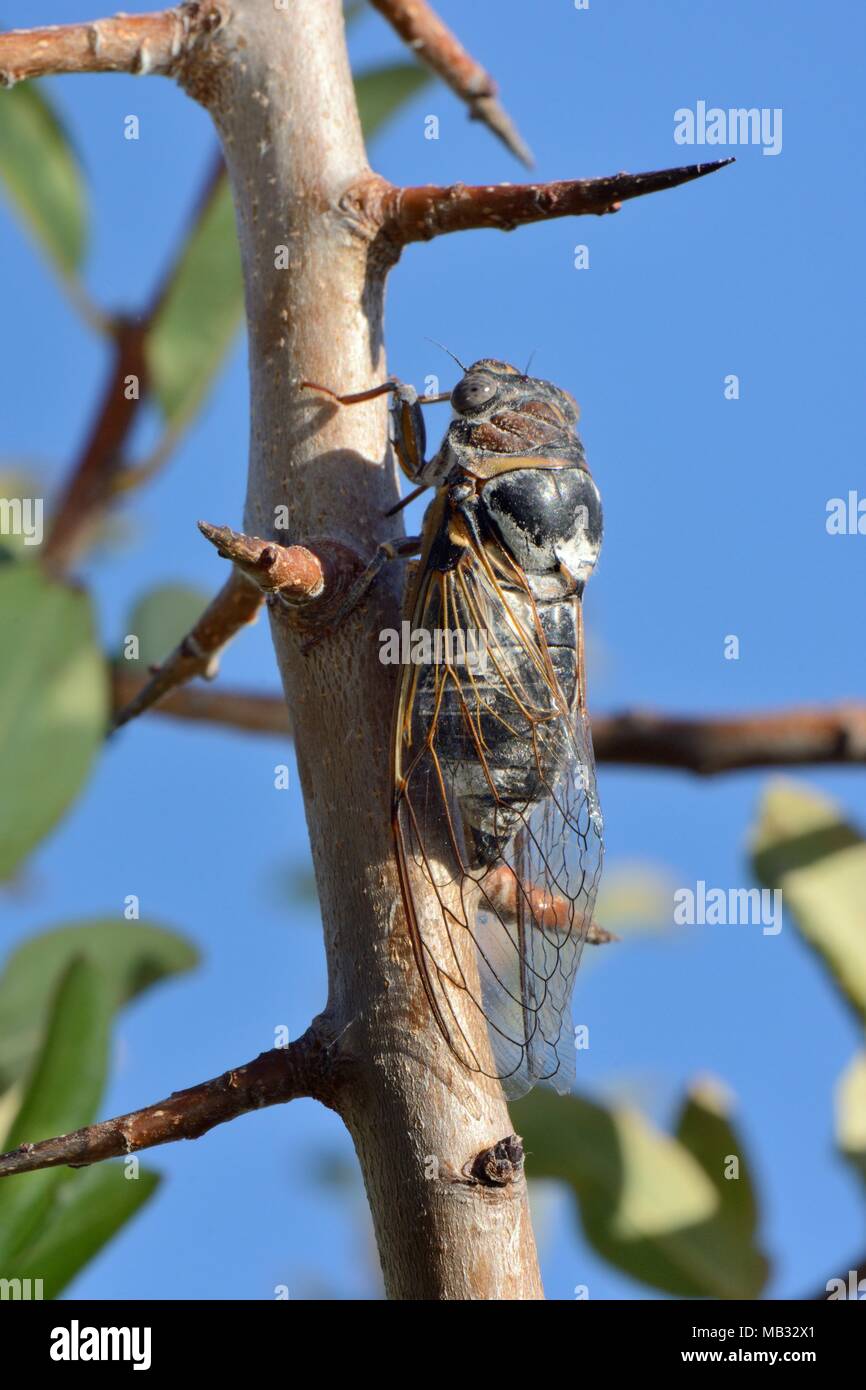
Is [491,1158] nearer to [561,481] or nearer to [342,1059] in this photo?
[342,1059]

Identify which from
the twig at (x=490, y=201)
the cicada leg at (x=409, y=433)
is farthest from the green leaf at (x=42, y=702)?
the twig at (x=490, y=201)

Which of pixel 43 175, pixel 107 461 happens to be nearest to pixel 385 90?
pixel 43 175

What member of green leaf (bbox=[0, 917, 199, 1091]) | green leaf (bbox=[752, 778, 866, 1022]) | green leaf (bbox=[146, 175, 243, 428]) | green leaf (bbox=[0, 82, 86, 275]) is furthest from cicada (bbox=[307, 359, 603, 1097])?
green leaf (bbox=[0, 82, 86, 275])

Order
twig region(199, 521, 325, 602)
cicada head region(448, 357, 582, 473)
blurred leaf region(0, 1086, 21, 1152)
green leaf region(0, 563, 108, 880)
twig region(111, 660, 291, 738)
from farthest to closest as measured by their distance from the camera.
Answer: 1. twig region(111, 660, 291, 738)
2. green leaf region(0, 563, 108, 880)
3. cicada head region(448, 357, 582, 473)
4. blurred leaf region(0, 1086, 21, 1152)
5. twig region(199, 521, 325, 602)

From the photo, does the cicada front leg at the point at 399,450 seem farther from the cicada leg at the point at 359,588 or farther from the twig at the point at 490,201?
the twig at the point at 490,201

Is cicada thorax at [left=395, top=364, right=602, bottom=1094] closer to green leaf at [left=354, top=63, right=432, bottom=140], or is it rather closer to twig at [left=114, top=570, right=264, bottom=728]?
twig at [left=114, top=570, right=264, bottom=728]

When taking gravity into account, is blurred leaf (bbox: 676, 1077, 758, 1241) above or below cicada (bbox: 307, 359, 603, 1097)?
below

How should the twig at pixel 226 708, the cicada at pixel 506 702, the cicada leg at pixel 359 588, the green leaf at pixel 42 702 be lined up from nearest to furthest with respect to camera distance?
the cicada leg at pixel 359 588
the cicada at pixel 506 702
the green leaf at pixel 42 702
the twig at pixel 226 708
